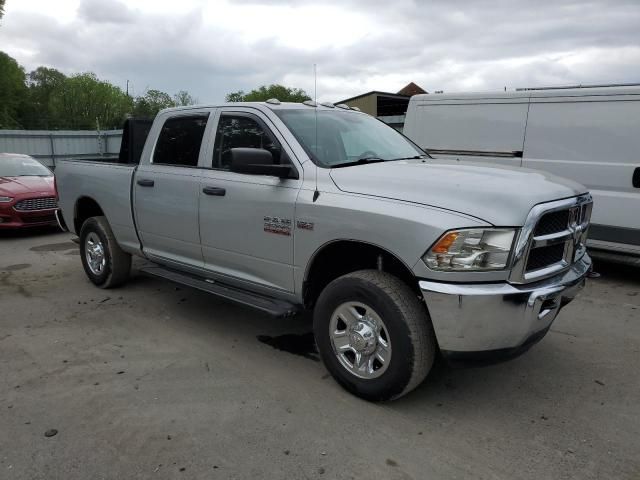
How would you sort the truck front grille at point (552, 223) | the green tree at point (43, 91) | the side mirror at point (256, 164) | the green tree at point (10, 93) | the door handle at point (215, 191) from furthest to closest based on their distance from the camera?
the green tree at point (43, 91)
the green tree at point (10, 93)
the door handle at point (215, 191)
the side mirror at point (256, 164)
the truck front grille at point (552, 223)

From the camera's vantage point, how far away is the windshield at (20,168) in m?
10.0

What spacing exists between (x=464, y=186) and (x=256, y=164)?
1367 millimetres

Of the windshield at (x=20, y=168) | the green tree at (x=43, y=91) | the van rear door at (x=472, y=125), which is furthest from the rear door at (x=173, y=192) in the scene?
the green tree at (x=43, y=91)

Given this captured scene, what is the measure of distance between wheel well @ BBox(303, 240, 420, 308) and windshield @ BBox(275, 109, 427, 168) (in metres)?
0.60

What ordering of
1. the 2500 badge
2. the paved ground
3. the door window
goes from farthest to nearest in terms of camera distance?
the door window < the 2500 badge < the paved ground

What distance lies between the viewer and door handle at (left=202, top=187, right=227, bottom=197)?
13.3 ft

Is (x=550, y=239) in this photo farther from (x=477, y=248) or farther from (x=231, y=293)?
(x=231, y=293)

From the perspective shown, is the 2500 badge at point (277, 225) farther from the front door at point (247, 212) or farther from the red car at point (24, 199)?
the red car at point (24, 199)

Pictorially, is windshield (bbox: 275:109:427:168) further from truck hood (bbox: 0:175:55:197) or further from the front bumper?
truck hood (bbox: 0:175:55:197)

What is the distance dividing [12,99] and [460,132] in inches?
2672

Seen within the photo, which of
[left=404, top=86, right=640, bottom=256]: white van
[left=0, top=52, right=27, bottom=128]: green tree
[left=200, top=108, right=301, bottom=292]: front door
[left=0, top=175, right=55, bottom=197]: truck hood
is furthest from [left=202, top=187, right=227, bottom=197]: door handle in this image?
[left=0, top=52, right=27, bottom=128]: green tree

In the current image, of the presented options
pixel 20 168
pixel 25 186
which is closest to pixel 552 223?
pixel 25 186

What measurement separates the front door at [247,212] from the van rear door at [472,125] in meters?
3.68

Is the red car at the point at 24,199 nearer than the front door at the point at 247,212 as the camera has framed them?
No
